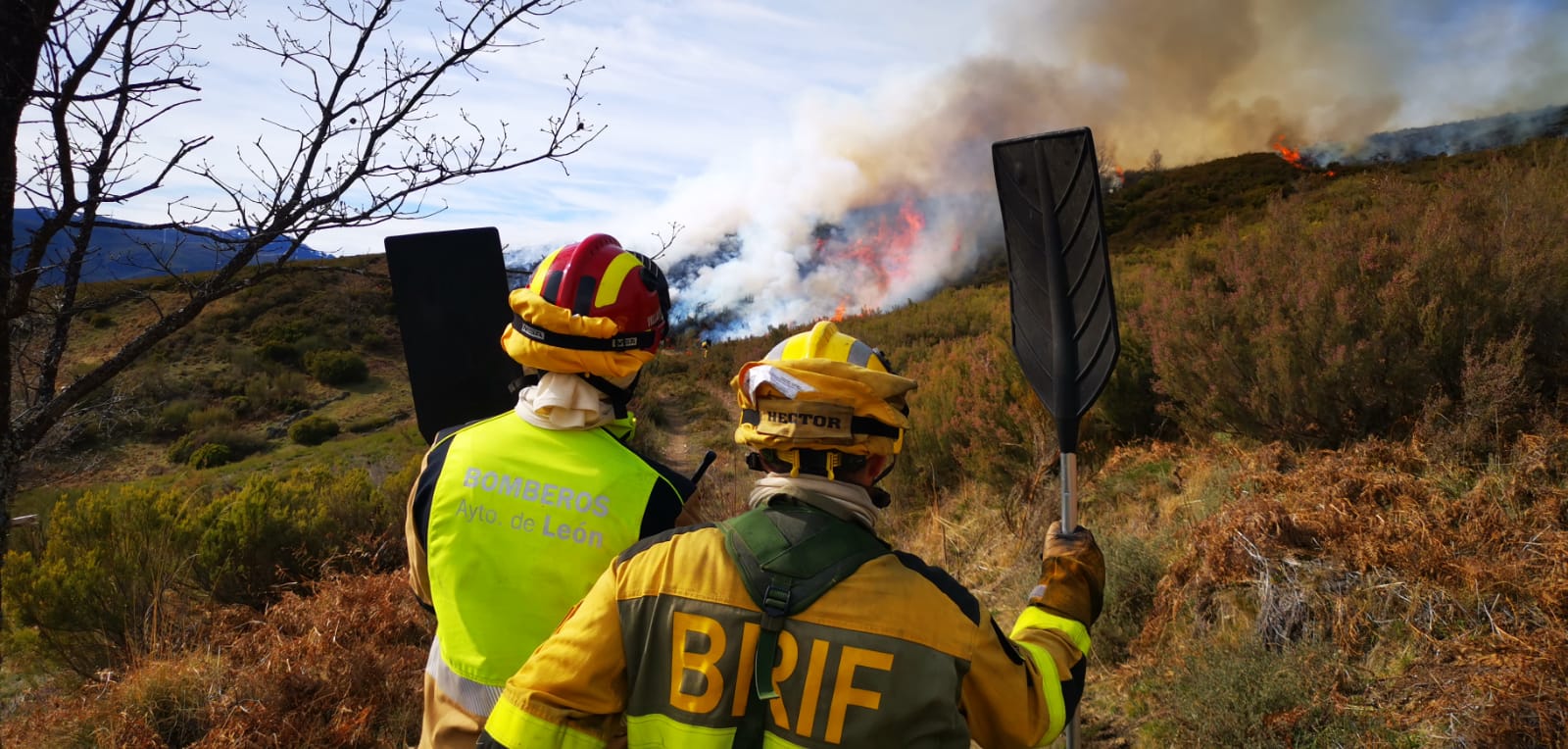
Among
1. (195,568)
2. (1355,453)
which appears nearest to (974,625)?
(1355,453)

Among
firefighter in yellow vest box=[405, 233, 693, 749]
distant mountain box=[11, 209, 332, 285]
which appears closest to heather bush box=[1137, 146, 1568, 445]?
firefighter in yellow vest box=[405, 233, 693, 749]

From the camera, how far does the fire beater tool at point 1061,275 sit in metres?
2.47

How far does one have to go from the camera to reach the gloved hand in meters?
1.97

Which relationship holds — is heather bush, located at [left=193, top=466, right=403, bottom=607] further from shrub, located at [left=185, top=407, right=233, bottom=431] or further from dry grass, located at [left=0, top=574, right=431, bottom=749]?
shrub, located at [left=185, top=407, right=233, bottom=431]

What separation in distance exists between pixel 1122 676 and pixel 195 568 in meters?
7.20

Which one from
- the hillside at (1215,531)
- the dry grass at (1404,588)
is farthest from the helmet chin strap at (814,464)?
the dry grass at (1404,588)

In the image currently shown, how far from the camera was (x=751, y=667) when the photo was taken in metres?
1.48

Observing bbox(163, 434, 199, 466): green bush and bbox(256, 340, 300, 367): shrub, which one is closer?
bbox(163, 434, 199, 466): green bush

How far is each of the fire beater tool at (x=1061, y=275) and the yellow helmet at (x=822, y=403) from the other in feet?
3.31

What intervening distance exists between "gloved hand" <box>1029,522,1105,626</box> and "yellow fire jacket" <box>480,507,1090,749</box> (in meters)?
0.41

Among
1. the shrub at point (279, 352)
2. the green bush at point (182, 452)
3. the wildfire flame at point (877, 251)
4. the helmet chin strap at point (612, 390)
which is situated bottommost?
the green bush at point (182, 452)

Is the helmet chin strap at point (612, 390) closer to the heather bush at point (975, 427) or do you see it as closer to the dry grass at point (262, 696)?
the dry grass at point (262, 696)

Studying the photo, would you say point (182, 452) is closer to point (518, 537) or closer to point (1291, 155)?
point (518, 537)

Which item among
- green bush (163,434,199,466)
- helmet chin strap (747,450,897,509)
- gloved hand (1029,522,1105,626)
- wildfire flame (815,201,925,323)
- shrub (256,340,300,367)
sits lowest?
green bush (163,434,199,466)
